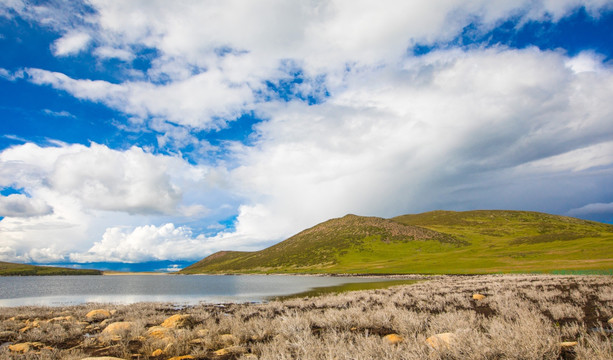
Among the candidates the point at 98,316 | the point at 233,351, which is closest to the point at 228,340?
the point at 233,351

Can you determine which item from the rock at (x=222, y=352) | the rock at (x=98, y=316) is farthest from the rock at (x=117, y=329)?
the rock at (x=98, y=316)

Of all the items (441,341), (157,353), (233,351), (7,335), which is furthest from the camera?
(7,335)

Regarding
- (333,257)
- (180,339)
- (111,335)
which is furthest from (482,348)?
(333,257)

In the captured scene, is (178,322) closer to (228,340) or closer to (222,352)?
(228,340)

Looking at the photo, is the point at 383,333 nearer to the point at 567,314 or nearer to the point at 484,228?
the point at 567,314

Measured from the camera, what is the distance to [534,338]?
613cm

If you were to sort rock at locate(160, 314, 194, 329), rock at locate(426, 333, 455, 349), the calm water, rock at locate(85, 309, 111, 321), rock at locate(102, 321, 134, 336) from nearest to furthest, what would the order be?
rock at locate(426, 333, 455, 349), rock at locate(102, 321, 134, 336), rock at locate(160, 314, 194, 329), rock at locate(85, 309, 111, 321), the calm water

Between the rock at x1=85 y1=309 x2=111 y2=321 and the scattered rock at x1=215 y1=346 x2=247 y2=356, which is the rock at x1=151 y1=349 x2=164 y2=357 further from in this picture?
the rock at x1=85 y1=309 x2=111 y2=321

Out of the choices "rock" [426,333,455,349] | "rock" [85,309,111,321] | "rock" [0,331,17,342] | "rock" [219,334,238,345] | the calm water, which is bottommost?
the calm water

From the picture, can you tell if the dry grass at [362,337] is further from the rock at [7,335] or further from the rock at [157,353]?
the rock at [157,353]

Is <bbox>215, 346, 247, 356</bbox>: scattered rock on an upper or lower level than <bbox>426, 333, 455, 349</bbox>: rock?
lower

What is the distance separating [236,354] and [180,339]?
8.10 feet

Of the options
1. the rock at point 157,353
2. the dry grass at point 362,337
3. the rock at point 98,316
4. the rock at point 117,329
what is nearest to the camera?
the dry grass at point 362,337

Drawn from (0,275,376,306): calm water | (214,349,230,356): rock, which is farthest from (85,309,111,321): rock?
(214,349,230,356): rock
